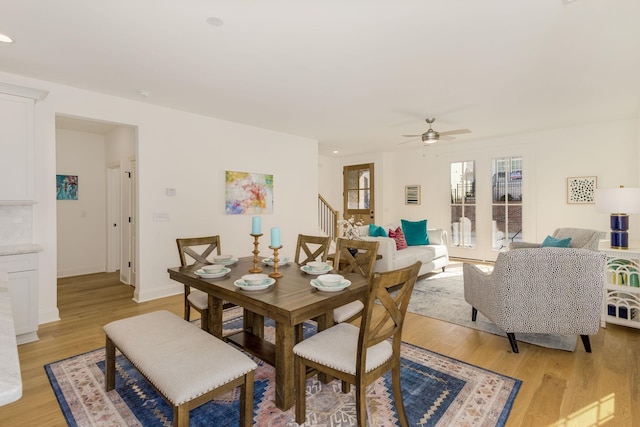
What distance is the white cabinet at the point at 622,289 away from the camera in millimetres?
3164

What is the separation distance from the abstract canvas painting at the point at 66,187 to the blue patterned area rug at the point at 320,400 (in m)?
4.16

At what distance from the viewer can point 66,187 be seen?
565 centimetres

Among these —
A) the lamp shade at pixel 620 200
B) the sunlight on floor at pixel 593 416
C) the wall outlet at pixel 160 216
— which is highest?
the lamp shade at pixel 620 200

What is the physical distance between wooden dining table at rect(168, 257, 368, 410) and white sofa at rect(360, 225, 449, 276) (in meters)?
2.23

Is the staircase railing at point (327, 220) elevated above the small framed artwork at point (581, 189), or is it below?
below

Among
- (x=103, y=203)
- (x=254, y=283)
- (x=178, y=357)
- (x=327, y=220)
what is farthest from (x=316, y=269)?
(x=103, y=203)

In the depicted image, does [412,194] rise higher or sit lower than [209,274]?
higher

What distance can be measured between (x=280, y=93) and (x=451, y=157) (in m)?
4.72

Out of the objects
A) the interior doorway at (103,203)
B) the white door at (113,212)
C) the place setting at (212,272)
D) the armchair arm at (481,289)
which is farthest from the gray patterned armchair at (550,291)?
the white door at (113,212)

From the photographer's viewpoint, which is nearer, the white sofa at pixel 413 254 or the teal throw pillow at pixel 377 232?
the white sofa at pixel 413 254

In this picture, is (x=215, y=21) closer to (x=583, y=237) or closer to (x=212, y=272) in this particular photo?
(x=212, y=272)

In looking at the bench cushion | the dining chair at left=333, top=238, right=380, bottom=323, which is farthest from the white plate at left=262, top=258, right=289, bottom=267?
the bench cushion

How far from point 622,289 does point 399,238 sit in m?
2.76

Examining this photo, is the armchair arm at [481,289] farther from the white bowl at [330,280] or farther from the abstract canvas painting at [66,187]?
the abstract canvas painting at [66,187]
